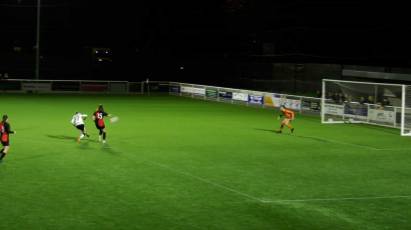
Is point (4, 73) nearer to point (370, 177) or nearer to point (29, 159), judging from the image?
point (29, 159)

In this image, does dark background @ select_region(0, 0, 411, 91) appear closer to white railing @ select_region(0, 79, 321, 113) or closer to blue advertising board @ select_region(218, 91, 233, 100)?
white railing @ select_region(0, 79, 321, 113)

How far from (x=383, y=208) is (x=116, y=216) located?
6.51 meters

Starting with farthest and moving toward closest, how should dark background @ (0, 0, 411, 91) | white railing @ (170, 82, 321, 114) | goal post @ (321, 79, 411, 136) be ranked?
1. dark background @ (0, 0, 411, 91)
2. white railing @ (170, 82, 321, 114)
3. goal post @ (321, 79, 411, 136)

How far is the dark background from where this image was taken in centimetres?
6656

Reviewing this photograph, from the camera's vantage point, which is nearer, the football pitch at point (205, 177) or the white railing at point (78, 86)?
the football pitch at point (205, 177)

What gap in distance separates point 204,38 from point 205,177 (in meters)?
63.6

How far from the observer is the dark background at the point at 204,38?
6656 centimetres

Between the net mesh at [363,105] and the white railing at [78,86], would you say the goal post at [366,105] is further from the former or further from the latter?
the white railing at [78,86]

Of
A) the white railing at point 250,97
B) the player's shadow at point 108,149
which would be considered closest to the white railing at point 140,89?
the white railing at point 250,97

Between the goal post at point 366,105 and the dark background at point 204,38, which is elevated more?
the dark background at point 204,38

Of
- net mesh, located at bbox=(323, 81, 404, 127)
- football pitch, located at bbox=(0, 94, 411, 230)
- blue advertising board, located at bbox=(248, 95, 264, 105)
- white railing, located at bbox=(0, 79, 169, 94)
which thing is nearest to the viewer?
football pitch, located at bbox=(0, 94, 411, 230)

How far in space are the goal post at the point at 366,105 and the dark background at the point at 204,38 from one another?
2072 centimetres

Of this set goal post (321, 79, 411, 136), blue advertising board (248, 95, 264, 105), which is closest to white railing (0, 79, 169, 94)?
blue advertising board (248, 95, 264, 105)

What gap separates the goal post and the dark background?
68.0ft
